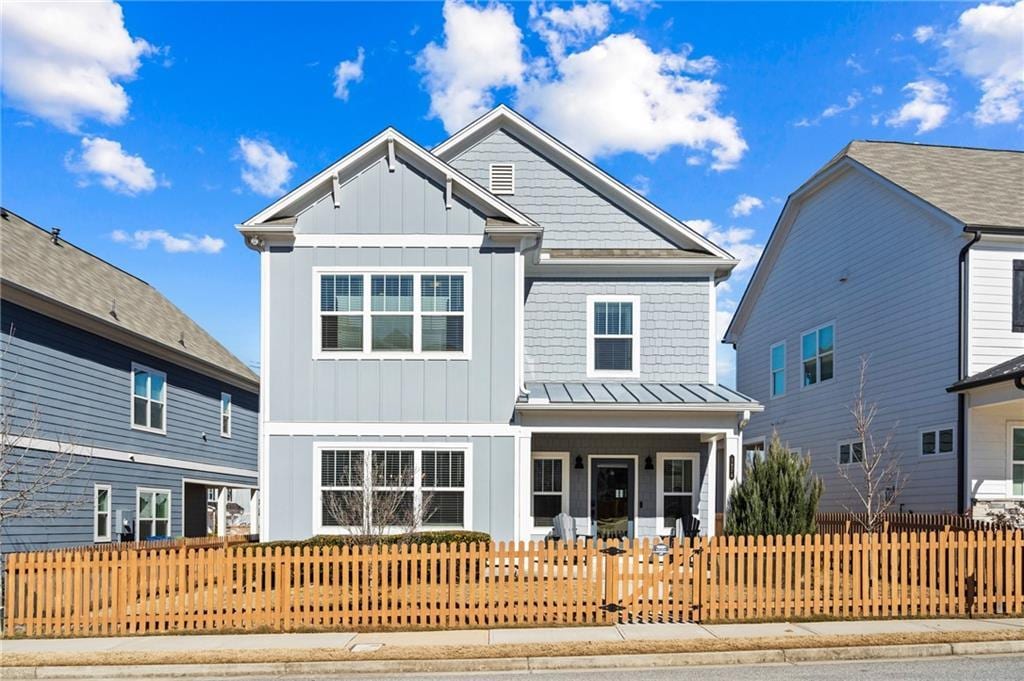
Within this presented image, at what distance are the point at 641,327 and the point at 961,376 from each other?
6371 millimetres

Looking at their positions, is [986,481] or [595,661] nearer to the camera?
[595,661]

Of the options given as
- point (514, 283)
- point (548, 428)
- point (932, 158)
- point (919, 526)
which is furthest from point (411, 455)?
point (932, 158)

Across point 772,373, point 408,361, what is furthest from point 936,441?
point 408,361

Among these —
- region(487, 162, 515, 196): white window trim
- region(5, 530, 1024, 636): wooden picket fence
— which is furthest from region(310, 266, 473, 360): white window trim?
region(5, 530, 1024, 636): wooden picket fence

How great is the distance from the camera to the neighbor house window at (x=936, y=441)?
18.5 meters

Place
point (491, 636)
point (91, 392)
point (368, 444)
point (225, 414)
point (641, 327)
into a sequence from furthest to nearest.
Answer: point (225, 414)
point (91, 392)
point (641, 327)
point (368, 444)
point (491, 636)

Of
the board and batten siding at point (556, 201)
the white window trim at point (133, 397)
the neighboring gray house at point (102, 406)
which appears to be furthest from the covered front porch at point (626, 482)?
the white window trim at point (133, 397)

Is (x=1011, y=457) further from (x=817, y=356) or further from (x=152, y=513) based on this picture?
(x=152, y=513)

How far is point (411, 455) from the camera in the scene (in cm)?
1670

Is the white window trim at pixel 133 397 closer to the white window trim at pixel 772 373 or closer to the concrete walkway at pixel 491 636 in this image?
the concrete walkway at pixel 491 636

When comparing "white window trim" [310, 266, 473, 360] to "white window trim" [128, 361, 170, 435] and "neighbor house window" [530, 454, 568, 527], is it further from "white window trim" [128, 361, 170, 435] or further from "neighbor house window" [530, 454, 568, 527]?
"white window trim" [128, 361, 170, 435]

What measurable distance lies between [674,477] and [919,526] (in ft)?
15.8

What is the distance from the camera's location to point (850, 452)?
22.6m

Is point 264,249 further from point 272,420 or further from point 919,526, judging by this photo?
point 919,526
